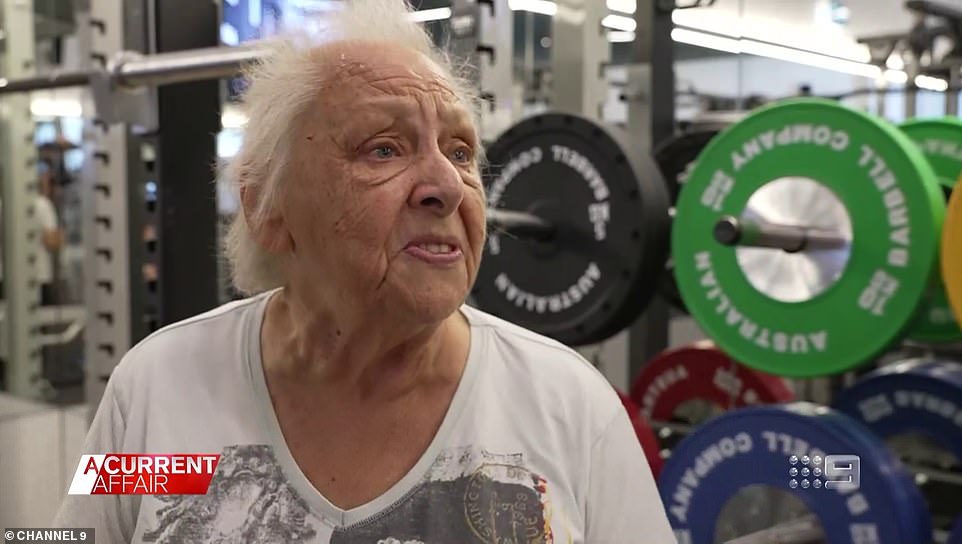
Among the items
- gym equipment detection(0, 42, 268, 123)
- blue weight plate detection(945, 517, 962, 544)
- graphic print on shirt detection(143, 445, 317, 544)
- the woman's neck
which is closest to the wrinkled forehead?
the woman's neck

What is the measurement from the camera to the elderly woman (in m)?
0.63

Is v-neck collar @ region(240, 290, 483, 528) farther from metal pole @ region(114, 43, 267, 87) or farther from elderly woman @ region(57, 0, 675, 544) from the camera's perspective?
metal pole @ region(114, 43, 267, 87)

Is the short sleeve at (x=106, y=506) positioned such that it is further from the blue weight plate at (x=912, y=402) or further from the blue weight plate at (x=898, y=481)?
the blue weight plate at (x=912, y=402)

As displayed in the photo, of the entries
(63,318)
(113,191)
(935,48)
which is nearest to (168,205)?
(113,191)

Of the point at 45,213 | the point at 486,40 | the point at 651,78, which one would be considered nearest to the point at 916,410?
the point at 651,78

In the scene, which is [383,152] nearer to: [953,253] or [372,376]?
[372,376]

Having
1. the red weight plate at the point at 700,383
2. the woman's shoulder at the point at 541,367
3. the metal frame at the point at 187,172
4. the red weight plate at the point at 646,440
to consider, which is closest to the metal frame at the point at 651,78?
the red weight plate at the point at 700,383

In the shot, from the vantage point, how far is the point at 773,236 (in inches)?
48.4

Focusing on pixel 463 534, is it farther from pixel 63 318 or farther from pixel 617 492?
pixel 63 318

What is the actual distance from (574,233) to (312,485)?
78 cm

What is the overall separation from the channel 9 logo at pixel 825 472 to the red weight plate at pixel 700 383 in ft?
1.07

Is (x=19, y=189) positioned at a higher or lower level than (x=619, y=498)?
higher

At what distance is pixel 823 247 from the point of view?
1.24m

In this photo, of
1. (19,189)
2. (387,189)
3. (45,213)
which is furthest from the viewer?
(45,213)
